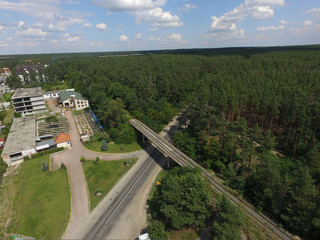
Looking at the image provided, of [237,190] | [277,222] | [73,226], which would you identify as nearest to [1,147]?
[73,226]

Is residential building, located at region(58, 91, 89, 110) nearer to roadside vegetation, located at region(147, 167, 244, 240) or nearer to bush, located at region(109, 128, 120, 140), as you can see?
bush, located at region(109, 128, 120, 140)

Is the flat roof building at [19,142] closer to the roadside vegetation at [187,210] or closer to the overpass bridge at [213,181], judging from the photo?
the overpass bridge at [213,181]

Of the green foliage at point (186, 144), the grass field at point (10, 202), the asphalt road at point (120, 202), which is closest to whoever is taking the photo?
the asphalt road at point (120, 202)

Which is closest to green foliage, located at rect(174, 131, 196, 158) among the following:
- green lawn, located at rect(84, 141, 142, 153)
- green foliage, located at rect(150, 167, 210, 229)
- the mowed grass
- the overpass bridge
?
the overpass bridge

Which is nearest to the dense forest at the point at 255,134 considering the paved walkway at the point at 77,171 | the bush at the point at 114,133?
the bush at the point at 114,133

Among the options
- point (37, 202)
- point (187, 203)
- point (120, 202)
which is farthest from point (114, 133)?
point (187, 203)

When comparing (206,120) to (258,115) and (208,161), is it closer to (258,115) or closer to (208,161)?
(208,161)

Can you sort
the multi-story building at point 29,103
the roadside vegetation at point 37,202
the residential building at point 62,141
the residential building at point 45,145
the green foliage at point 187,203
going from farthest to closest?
the multi-story building at point 29,103
the residential building at point 62,141
the residential building at point 45,145
the roadside vegetation at point 37,202
the green foliage at point 187,203
